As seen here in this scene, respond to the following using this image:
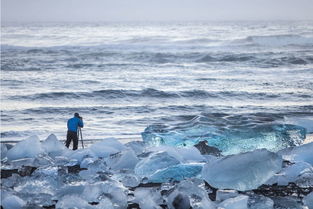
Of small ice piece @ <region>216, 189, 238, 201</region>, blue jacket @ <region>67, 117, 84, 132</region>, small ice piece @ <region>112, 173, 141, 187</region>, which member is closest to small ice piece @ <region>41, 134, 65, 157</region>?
blue jacket @ <region>67, 117, 84, 132</region>

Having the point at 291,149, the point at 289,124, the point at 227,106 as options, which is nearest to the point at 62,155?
the point at 291,149

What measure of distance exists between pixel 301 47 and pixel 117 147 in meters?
43.6

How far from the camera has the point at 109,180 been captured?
30.7ft

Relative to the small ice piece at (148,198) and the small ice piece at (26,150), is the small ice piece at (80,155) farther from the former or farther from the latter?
the small ice piece at (148,198)

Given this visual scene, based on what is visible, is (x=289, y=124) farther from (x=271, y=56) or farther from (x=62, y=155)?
(x=271, y=56)

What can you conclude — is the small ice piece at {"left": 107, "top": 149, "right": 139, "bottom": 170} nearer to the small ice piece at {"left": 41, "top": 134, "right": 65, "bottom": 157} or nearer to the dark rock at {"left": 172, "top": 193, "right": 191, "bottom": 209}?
the small ice piece at {"left": 41, "top": 134, "right": 65, "bottom": 157}

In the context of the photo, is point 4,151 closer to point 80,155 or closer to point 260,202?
point 80,155

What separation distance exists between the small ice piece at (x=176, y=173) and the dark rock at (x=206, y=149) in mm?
2602

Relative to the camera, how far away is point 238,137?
44.4 ft

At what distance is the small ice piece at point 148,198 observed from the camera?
8.24 metres

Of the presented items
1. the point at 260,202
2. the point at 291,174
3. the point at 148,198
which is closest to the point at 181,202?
the point at 148,198

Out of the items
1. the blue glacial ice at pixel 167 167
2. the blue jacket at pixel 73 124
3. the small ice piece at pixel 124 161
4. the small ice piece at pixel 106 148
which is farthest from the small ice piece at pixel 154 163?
the blue jacket at pixel 73 124

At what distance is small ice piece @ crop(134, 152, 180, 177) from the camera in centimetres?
1026

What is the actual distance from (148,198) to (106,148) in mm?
3674
